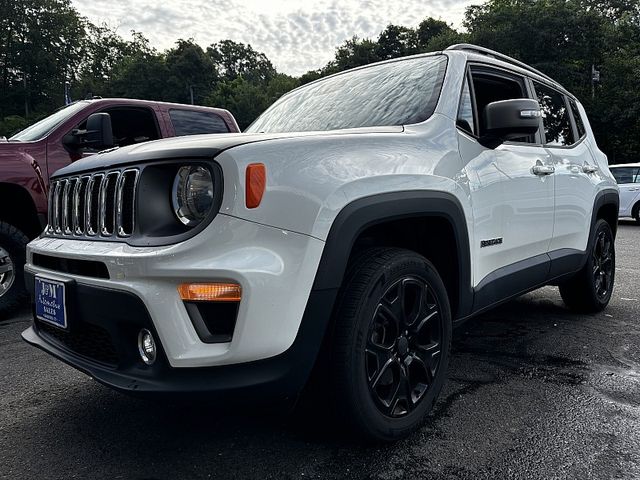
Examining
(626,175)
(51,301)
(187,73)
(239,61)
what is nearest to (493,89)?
(51,301)

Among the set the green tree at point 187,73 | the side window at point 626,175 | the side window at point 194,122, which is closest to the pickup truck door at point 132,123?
the side window at point 194,122

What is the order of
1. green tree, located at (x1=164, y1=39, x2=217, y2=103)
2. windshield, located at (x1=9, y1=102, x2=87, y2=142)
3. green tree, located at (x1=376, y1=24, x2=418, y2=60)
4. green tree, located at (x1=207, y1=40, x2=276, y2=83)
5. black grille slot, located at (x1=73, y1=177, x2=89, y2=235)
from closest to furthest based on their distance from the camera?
1. black grille slot, located at (x1=73, y1=177, x2=89, y2=235)
2. windshield, located at (x1=9, y1=102, x2=87, y2=142)
3. green tree, located at (x1=376, y1=24, x2=418, y2=60)
4. green tree, located at (x1=164, y1=39, x2=217, y2=103)
5. green tree, located at (x1=207, y1=40, x2=276, y2=83)

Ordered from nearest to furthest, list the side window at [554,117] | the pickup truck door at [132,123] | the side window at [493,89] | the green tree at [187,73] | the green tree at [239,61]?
the side window at [493,89]
the side window at [554,117]
the pickup truck door at [132,123]
the green tree at [187,73]
the green tree at [239,61]

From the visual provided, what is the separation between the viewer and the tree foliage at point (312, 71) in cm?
2592

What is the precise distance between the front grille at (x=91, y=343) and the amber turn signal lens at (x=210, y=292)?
42cm

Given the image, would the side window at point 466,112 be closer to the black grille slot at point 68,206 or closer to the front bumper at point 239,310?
the front bumper at point 239,310

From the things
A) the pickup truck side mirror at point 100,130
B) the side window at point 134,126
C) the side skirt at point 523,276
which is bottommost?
the side skirt at point 523,276

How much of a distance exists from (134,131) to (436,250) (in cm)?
383

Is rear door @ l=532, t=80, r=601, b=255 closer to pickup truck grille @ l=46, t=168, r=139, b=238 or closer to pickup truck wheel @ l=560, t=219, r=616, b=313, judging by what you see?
pickup truck wheel @ l=560, t=219, r=616, b=313

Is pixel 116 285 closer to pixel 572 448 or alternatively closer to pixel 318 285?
pixel 318 285

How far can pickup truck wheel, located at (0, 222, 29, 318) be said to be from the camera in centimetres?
403

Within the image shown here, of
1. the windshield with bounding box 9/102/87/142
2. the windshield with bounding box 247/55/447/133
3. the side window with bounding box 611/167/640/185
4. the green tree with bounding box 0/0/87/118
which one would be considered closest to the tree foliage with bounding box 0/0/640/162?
the green tree with bounding box 0/0/87/118

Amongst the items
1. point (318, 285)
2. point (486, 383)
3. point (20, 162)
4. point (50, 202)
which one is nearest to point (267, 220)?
point (318, 285)

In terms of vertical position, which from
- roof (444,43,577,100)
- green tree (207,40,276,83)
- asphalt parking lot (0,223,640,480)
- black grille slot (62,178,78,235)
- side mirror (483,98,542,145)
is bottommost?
asphalt parking lot (0,223,640,480)
